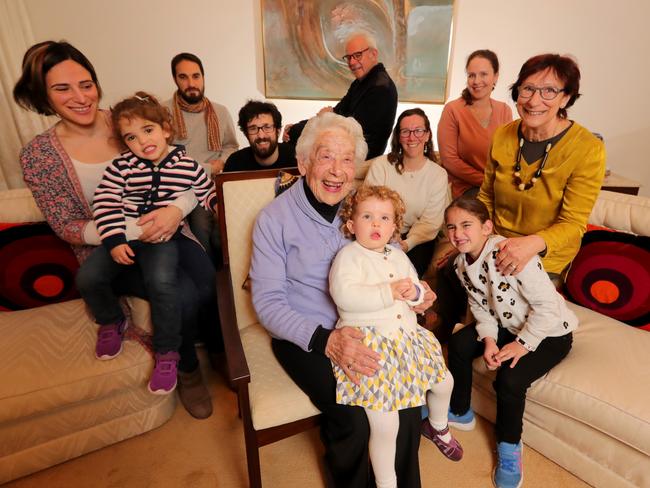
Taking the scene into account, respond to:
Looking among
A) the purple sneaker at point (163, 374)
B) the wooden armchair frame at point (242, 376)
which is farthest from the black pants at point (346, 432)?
the purple sneaker at point (163, 374)

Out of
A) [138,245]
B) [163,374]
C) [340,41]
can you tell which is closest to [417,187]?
[138,245]

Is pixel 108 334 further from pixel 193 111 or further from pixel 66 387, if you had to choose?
pixel 193 111

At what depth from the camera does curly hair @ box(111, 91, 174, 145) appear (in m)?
A: 1.57

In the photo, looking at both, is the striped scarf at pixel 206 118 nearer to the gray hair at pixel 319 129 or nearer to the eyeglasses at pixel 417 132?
the eyeglasses at pixel 417 132

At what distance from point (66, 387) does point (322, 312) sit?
1032 mm

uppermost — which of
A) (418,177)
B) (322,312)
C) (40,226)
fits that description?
(418,177)

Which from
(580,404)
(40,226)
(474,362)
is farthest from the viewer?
(40,226)

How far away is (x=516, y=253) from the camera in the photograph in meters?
1.38

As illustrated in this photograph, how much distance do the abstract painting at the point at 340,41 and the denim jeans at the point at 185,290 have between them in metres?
2.64

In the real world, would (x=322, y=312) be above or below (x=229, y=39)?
below

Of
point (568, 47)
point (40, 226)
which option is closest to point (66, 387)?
point (40, 226)

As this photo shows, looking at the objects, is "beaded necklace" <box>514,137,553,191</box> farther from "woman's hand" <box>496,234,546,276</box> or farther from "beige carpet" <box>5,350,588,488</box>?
"beige carpet" <box>5,350,588,488</box>

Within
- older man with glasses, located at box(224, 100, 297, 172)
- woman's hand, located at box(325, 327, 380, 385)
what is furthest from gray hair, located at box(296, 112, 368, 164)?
older man with glasses, located at box(224, 100, 297, 172)

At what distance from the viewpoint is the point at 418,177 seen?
2141 millimetres
